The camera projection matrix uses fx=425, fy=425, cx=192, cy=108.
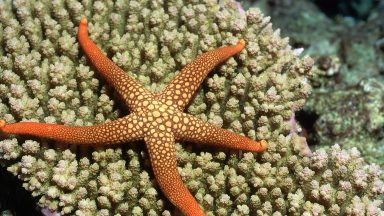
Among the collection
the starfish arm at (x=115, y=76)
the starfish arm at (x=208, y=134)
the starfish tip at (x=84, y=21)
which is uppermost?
the starfish arm at (x=208, y=134)

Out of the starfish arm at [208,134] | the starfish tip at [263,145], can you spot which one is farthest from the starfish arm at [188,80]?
the starfish tip at [263,145]

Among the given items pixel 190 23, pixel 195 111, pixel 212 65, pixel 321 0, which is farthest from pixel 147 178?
pixel 321 0

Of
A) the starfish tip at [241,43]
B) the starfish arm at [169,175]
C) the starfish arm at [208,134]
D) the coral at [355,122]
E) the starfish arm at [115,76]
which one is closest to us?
the starfish arm at [169,175]

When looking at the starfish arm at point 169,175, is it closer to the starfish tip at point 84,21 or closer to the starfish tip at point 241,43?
the starfish tip at point 241,43

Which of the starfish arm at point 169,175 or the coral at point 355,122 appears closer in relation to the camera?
the starfish arm at point 169,175

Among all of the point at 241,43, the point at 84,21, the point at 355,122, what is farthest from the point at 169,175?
the point at 355,122

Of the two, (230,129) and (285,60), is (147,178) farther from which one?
(285,60)
